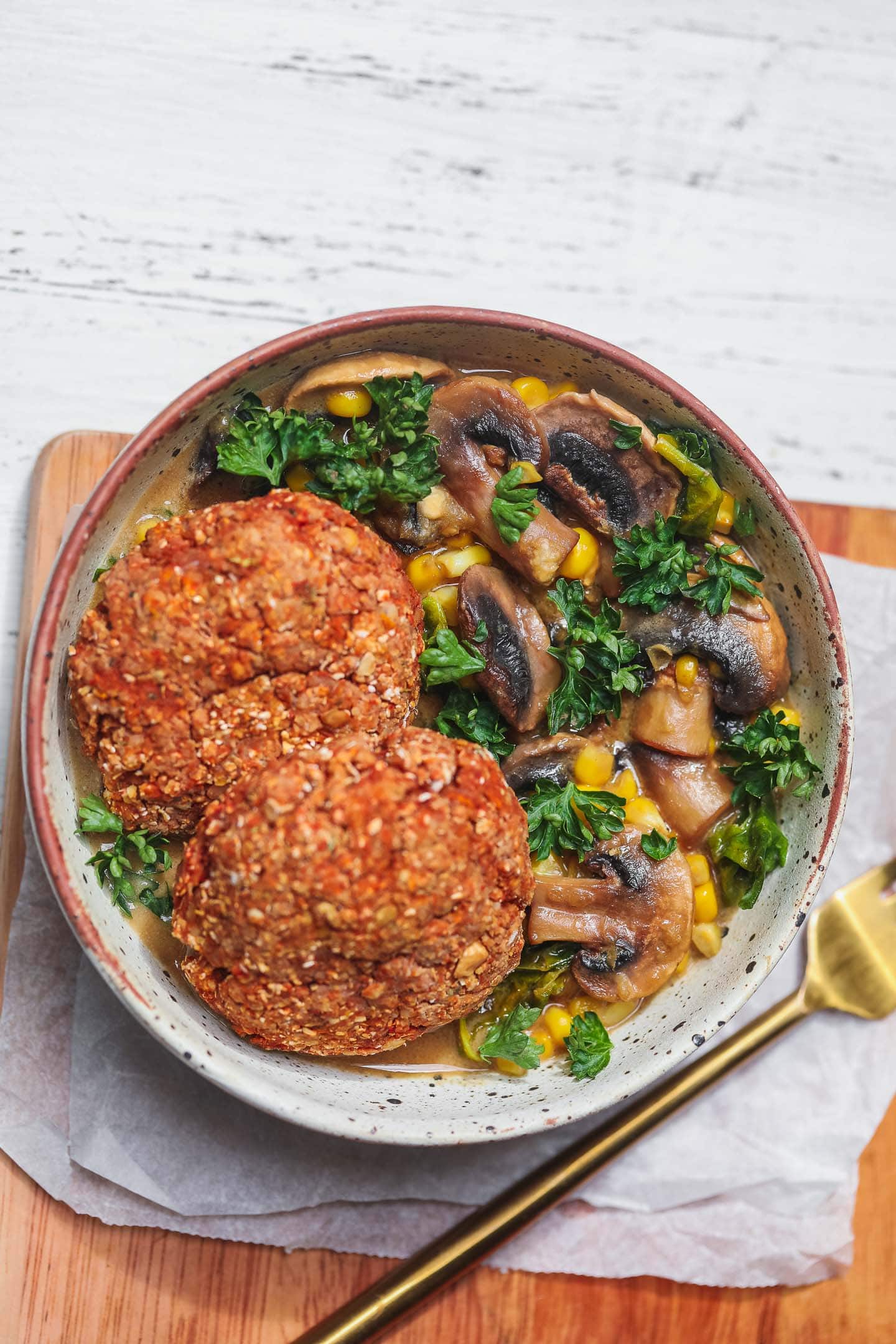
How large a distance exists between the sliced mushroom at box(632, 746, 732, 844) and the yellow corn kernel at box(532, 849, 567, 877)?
0.35m

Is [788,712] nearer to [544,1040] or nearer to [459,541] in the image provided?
[459,541]

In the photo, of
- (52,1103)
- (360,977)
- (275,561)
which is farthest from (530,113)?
(52,1103)

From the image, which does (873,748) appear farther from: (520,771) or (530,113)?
(530,113)

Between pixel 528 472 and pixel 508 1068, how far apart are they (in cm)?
172

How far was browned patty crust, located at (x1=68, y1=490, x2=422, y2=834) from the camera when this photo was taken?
8.96ft

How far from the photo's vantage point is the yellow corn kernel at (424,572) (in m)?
3.19

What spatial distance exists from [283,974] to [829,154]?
3.62 meters

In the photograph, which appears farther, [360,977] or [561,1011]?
[561,1011]

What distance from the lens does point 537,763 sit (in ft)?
10.5

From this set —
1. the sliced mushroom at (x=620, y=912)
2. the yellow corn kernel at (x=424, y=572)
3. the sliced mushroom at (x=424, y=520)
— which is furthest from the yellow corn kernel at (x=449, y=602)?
the sliced mushroom at (x=620, y=912)

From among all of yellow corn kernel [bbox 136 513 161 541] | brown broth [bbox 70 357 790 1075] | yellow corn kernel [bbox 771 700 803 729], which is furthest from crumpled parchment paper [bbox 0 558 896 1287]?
yellow corn kernel [bbox 136 513 161 541]

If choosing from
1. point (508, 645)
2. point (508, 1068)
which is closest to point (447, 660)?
point (508, 645)

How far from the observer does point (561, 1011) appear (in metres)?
3.28

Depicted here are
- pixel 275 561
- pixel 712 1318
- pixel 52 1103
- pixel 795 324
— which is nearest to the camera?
pixel 275 561
